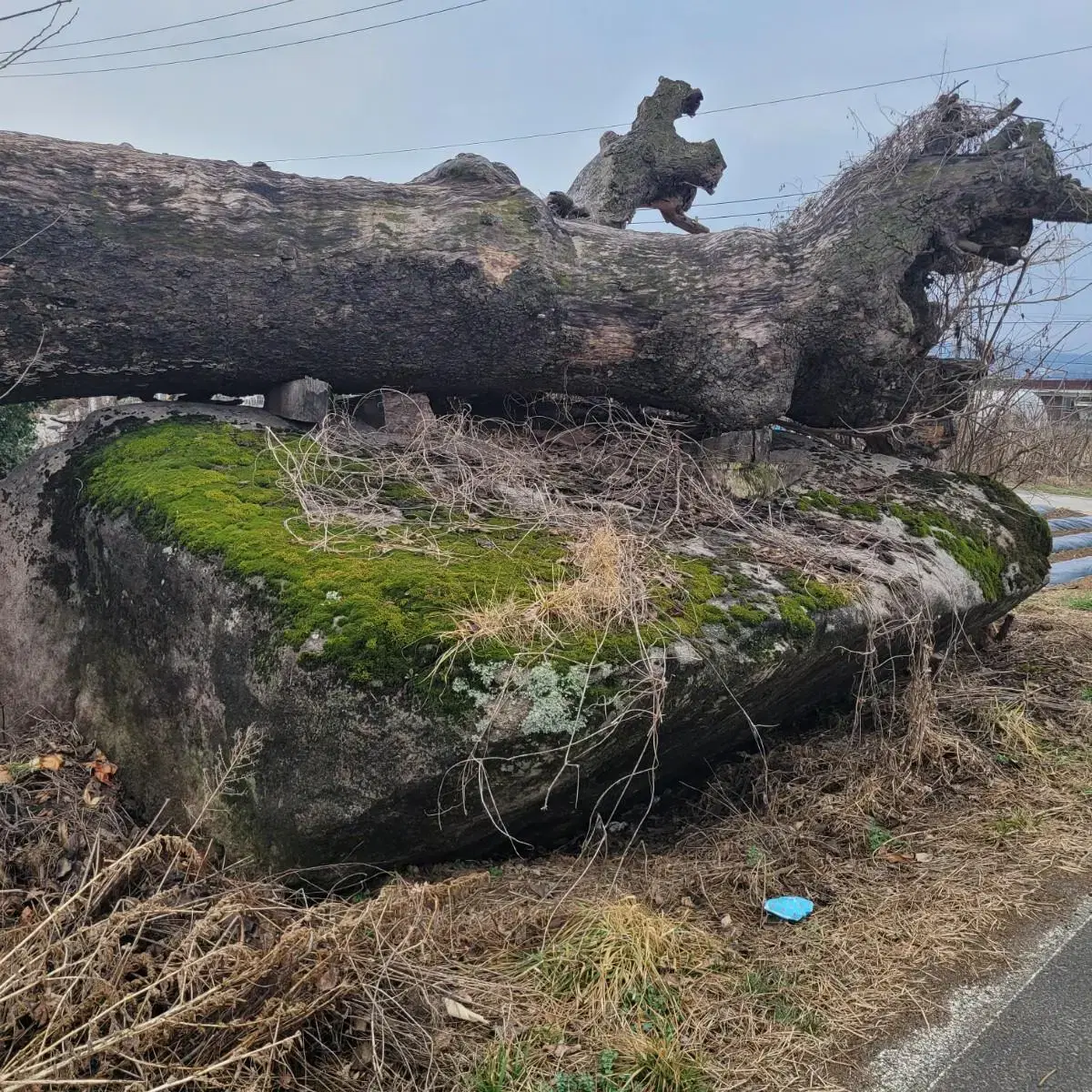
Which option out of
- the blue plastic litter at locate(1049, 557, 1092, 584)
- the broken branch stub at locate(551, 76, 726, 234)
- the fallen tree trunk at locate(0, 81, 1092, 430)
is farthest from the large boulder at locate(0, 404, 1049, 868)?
the blue plastic litter at locate(1049, 557, 1092, 584)

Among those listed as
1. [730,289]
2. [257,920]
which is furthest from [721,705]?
[730,289]

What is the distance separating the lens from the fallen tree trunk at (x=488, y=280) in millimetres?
4145

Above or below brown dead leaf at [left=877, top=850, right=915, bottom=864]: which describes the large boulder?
above

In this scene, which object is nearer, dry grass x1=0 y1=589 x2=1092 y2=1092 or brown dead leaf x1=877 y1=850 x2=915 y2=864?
dry grass x1=0 y1=589 x2=1092 y2=1092

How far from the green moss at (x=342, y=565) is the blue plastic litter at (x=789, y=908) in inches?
41.1

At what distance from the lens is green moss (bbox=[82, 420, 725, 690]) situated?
9.80 ft

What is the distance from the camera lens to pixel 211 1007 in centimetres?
222

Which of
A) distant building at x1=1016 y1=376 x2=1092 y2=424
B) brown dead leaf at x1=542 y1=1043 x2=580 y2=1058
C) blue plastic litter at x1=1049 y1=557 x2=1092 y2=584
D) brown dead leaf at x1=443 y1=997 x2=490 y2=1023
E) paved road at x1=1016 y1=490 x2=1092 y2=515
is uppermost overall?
A: distant building at x1=1016 y1=376 x2=1092 y2=424

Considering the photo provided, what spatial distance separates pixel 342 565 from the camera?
3.34m

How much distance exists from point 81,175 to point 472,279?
1902mm

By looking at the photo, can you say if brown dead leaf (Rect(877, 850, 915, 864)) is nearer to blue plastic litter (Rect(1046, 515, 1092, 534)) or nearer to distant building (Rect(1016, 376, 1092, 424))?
distant building (Rect(1016, 376, 1092, 424))

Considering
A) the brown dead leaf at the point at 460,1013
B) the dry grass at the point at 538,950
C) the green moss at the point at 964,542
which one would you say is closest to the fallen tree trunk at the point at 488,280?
the green moss at the point at 964,542

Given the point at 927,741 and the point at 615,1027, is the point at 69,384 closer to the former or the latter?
the point at 615,1027

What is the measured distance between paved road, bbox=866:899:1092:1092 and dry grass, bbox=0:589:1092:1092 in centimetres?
11
